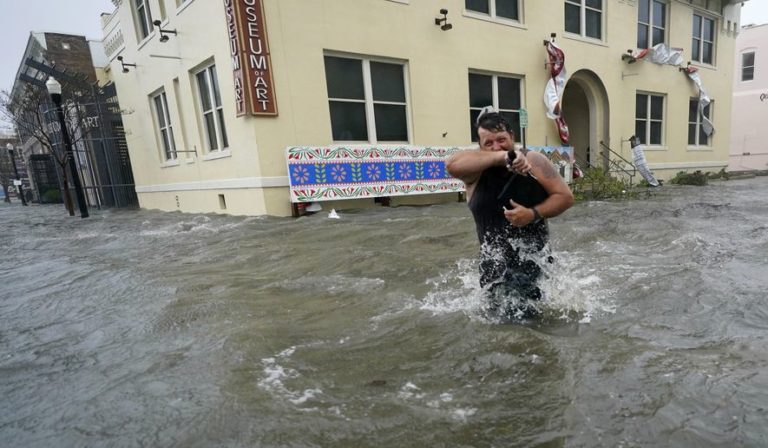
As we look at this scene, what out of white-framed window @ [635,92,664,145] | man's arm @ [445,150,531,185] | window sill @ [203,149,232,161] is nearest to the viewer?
man's arm @ [445,150,531,185]

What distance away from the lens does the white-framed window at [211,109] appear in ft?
30.3

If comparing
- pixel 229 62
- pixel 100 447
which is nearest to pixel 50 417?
pixel 100 447

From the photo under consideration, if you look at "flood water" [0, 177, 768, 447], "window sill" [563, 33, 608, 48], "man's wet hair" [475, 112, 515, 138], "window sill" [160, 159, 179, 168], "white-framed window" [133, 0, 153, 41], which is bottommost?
"flood water" [0, 177, 768, 447]

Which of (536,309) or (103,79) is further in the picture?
(103,79)

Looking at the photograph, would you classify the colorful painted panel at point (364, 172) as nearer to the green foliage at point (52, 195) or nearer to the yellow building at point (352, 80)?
the yellow building at point (352, 80)

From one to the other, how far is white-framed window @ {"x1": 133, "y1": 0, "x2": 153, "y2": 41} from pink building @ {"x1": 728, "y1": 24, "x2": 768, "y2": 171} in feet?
102

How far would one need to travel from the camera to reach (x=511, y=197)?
2.52 m

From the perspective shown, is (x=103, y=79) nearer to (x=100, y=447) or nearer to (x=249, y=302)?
(x=249, y=302)

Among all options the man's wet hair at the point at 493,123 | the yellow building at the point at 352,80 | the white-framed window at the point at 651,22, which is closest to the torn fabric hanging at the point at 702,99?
the yellow building at the point at 352,80

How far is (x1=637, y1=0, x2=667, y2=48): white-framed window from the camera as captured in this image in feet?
48.4

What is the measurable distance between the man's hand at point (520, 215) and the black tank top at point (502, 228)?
132 millimetres

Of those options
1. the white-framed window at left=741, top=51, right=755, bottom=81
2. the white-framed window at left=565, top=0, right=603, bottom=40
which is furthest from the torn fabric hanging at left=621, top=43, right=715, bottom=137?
the white-framed window at left=741, top=51, right=755, bottom=81

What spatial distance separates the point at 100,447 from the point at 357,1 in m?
9.20

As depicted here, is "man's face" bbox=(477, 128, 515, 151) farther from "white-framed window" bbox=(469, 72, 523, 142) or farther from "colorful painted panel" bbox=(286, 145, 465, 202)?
"white-framed window" bbox=(469, 72, 523, 142)
